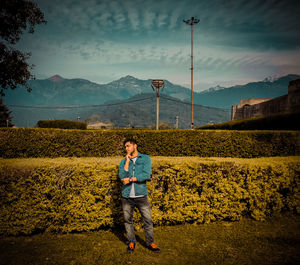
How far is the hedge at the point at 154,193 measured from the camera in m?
4.51

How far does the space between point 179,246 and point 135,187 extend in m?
1.74

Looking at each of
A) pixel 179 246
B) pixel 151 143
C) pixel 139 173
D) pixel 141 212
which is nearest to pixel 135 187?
pixel 139 173

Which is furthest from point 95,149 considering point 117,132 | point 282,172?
point 282,172

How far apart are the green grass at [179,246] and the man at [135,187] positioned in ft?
1.37

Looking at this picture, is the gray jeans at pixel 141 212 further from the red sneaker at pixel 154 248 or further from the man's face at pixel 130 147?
the man's face at pixel 130 147

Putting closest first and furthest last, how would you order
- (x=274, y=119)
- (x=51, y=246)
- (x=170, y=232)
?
(x=51, y=246) < (x=170, y=232) < (x=274, y=119)

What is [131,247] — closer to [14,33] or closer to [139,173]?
[139,173]

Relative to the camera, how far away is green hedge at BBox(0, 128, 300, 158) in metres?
8.33

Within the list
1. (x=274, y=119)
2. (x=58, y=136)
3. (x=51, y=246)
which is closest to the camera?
(x=51, y=246)

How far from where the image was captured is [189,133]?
31.1 feet

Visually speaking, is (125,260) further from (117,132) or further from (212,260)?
(117,132)

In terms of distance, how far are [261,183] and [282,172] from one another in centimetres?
72

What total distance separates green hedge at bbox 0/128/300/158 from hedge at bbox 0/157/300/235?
3493 millimetres

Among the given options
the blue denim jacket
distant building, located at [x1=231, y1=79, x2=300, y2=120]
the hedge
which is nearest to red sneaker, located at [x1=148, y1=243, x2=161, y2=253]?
the hedge
